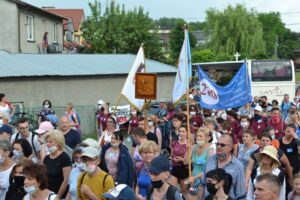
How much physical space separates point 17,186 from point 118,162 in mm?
2126

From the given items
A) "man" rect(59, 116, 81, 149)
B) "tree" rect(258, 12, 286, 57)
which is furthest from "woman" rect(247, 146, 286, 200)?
"tree" rect(258, 12, 286, 57)

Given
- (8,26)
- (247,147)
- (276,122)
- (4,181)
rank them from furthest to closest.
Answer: (8,26) < (276,122) < (247,147) < (4,181)

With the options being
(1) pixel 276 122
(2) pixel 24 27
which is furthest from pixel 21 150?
(2) pixel 24 27

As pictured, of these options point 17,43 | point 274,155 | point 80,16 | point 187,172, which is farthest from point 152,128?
point 80,16

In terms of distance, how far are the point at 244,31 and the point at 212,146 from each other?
63.0 meters

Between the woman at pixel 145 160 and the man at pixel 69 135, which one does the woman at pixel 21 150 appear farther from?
the man at pixel 69 135

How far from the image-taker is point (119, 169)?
8.20 m

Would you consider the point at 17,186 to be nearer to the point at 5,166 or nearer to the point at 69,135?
the point at 5,166

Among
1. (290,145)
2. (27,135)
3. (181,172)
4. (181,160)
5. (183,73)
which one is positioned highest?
(183,73)

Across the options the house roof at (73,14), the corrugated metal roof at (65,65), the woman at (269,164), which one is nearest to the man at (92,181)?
the woman at (269,164)

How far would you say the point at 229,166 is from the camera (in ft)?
22.1

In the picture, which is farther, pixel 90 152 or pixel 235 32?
pixel 235 32

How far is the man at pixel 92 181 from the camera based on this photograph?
6152 millimetres

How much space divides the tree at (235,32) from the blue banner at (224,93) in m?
54.3
